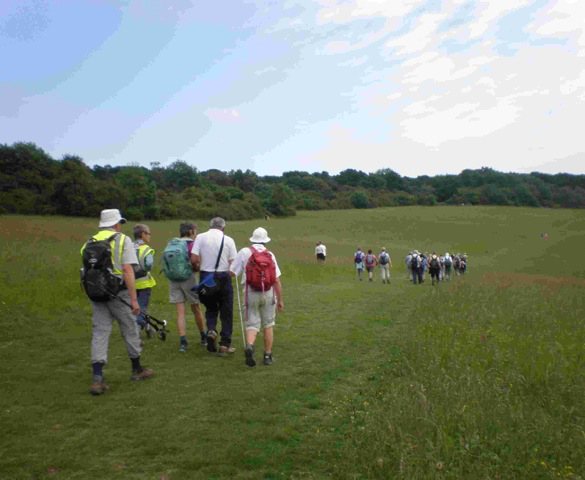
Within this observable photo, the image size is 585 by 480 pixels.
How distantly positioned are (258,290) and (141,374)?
1918 mm

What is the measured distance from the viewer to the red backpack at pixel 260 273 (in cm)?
749

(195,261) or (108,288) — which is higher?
(195,261)

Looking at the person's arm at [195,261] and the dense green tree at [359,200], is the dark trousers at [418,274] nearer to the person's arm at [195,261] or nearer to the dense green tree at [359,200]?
the person's arm at [195,261]

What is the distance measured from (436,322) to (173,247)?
5716 millimetres

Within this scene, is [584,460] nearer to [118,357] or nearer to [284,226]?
[118,357]

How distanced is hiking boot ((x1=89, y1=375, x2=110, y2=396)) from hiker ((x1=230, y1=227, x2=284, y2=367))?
2048 millimetres

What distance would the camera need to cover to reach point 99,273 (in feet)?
20.6

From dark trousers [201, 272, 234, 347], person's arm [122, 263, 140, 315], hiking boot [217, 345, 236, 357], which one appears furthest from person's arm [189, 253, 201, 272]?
person's arm [122, 263, 140, 315]

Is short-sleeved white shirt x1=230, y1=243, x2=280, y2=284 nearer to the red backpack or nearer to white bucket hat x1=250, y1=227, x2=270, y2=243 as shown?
white bucket hat x1=250, y1=227, x2=270, y2=243

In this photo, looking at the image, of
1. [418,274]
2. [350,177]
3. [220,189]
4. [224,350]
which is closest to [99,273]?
[224,350]

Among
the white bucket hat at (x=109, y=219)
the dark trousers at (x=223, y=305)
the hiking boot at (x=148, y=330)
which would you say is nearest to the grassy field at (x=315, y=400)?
the hiking boot at (x=148, y=330)

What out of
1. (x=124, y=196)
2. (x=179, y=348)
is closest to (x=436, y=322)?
(x=179, y=348)

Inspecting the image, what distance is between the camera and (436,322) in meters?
11.0

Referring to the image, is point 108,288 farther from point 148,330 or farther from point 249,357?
point 148,330
